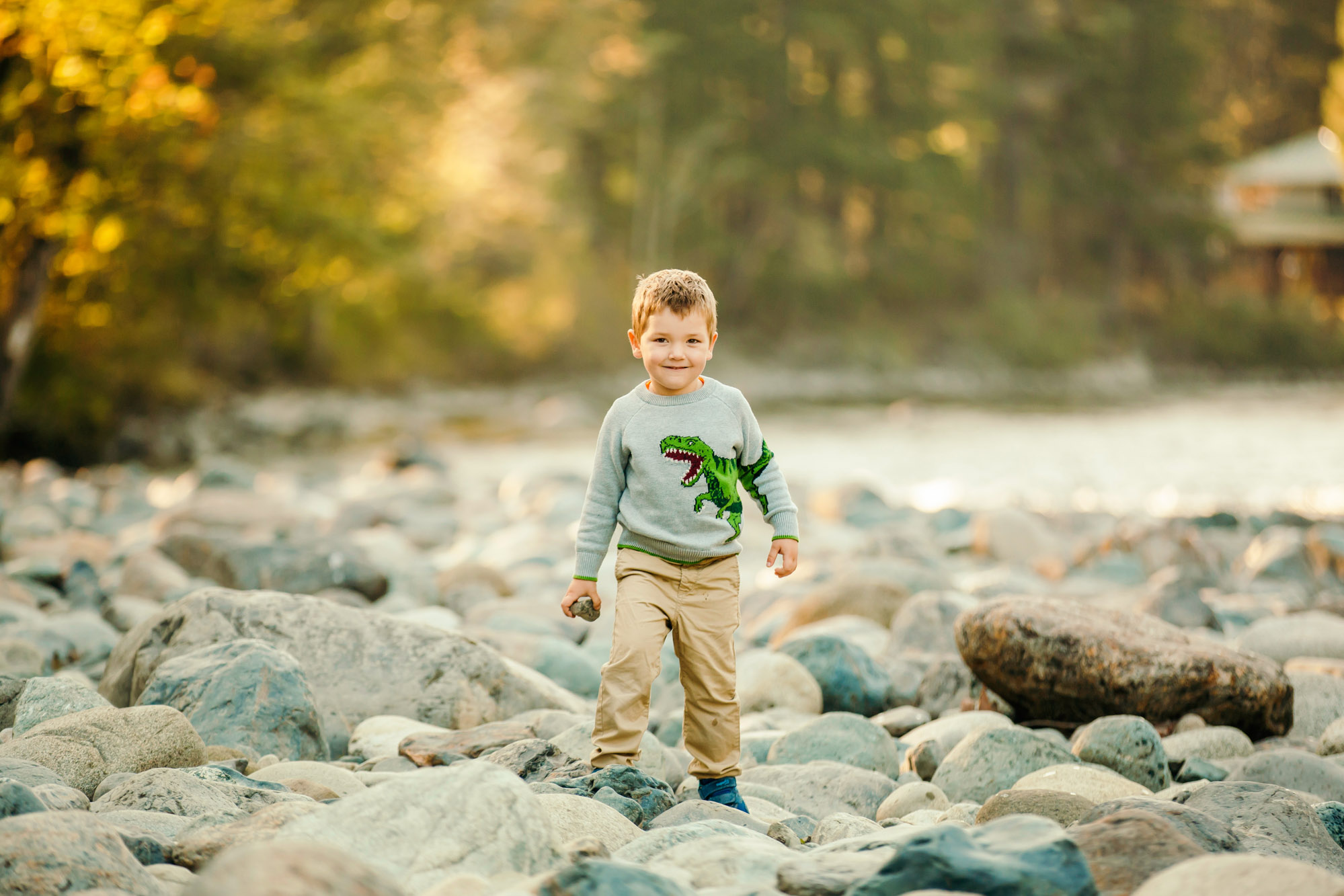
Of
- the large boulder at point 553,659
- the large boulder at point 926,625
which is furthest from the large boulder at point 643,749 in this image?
the large boulder at point 926,625

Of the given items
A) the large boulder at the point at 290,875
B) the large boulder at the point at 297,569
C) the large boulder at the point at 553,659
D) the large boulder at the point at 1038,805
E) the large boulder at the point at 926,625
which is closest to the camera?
the large boulder at the point at 290,875

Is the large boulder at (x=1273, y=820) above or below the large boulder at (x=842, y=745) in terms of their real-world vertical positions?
above

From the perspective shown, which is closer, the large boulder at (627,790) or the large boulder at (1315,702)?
the large boulder at (627,790)

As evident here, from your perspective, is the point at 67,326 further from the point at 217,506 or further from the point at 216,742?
the point at 216,742

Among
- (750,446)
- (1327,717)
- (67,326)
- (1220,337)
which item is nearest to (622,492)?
(750,446)

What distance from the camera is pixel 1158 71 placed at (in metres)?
31.3

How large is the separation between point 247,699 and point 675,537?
4.07ft

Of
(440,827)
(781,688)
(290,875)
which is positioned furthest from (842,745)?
(290,875)

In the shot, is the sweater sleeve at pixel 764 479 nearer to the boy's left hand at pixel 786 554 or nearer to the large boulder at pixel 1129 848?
the boy's left hand at pixel 786 554

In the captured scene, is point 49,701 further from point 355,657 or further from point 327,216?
point 327,216

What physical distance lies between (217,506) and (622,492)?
5.22 meters

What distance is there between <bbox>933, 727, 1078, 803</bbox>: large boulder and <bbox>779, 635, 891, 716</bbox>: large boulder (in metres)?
0.79

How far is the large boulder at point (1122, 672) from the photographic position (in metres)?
3.43

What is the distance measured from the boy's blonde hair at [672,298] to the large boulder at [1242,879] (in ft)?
4.87
